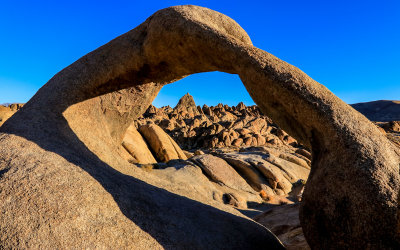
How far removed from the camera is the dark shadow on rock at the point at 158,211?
3451 mm

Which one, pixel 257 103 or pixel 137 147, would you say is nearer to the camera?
pixel 257 103

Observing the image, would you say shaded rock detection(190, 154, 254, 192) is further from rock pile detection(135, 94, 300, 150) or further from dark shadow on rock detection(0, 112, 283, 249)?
rock pile detection(135, 94, 300, 150)

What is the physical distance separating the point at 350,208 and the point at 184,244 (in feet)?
6.41

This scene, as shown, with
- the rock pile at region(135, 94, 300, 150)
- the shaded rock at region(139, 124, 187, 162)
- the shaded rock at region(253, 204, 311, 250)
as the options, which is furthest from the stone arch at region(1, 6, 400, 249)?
the rock pile at region(135, 94, 300, 150)

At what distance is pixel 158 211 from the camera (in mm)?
3801

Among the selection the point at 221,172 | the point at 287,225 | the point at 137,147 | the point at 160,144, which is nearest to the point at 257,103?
the point at 287,225

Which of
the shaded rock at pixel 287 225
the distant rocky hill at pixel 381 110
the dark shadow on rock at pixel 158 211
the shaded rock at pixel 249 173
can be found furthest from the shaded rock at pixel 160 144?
the distant rocky hill at pixel 381 110

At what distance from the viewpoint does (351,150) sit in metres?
2.90

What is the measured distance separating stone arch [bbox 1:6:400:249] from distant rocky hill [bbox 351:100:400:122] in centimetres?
7608

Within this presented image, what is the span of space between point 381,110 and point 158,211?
8791 centimetres

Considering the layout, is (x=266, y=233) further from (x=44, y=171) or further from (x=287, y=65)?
(x=44, y=171)

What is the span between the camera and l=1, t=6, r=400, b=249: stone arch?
2.71 m

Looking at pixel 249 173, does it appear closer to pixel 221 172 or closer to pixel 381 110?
pixel 221 172

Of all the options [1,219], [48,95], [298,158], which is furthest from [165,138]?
[1,219]
